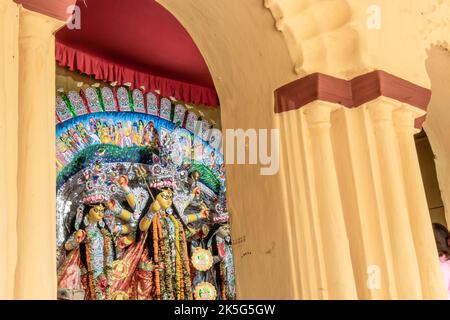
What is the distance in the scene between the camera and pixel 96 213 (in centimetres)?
480

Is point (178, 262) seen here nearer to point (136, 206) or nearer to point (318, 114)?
point (136, 206)

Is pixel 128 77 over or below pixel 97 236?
over

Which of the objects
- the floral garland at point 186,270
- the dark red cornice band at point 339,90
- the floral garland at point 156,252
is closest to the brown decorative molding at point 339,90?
the dark red cornice band at point 339,90

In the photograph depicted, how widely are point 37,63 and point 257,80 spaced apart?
1.11 m

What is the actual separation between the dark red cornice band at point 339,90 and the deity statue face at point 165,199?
2771 millimetres

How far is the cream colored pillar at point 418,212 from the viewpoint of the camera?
259 cm

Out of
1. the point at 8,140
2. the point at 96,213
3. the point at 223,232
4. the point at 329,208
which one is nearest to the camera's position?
the point at 8,140

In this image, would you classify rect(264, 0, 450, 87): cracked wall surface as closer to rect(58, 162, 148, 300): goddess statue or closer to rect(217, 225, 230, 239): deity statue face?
rect(58, 162, 148, 300): goddess statue

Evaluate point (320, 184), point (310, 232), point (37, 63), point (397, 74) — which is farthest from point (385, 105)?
point (37, 63)

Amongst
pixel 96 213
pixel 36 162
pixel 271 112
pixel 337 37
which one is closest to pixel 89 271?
pixel 96 213

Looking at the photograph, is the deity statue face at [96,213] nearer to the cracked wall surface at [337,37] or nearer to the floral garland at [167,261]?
the floral garland at [167,261]

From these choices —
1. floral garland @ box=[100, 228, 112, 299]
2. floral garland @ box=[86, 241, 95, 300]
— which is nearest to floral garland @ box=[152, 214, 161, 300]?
floral garland @ box=[100, 228, 112, 299]

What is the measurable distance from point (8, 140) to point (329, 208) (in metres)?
1.30

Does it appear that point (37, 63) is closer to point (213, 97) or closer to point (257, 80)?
point (257, 80)
